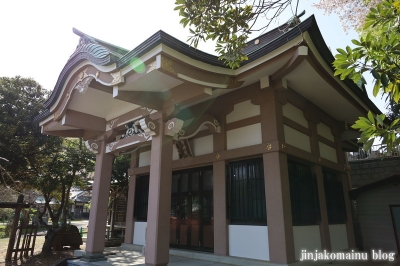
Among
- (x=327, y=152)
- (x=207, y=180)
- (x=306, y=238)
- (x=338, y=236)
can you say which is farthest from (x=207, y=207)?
(x=327, y=152)

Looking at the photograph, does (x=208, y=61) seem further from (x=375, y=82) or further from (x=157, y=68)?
(x=375, y=82)

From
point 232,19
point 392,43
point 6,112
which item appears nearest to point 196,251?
point 232,19

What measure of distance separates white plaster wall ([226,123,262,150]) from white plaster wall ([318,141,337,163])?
8.57 ft

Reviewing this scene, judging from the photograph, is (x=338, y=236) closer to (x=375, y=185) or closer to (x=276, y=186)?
(x=375, y=185)

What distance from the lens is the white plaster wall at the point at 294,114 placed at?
6106 mm

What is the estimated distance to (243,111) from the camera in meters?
6.15

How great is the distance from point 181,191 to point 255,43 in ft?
14.8

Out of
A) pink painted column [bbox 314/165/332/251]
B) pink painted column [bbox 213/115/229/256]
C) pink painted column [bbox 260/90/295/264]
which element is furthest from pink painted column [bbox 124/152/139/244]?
pink painted column [bbox 314/165/332/251]

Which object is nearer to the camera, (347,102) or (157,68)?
(157,68)

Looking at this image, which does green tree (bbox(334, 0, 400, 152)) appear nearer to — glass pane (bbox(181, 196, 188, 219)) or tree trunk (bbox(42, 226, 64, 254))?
glass pane (bbox(181, 196, 188, 219))

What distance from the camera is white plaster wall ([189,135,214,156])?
6.64 m

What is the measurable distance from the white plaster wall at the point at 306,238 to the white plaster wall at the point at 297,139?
1.80 m

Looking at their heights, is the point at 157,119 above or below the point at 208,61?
below

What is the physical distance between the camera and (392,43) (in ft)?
6.60
